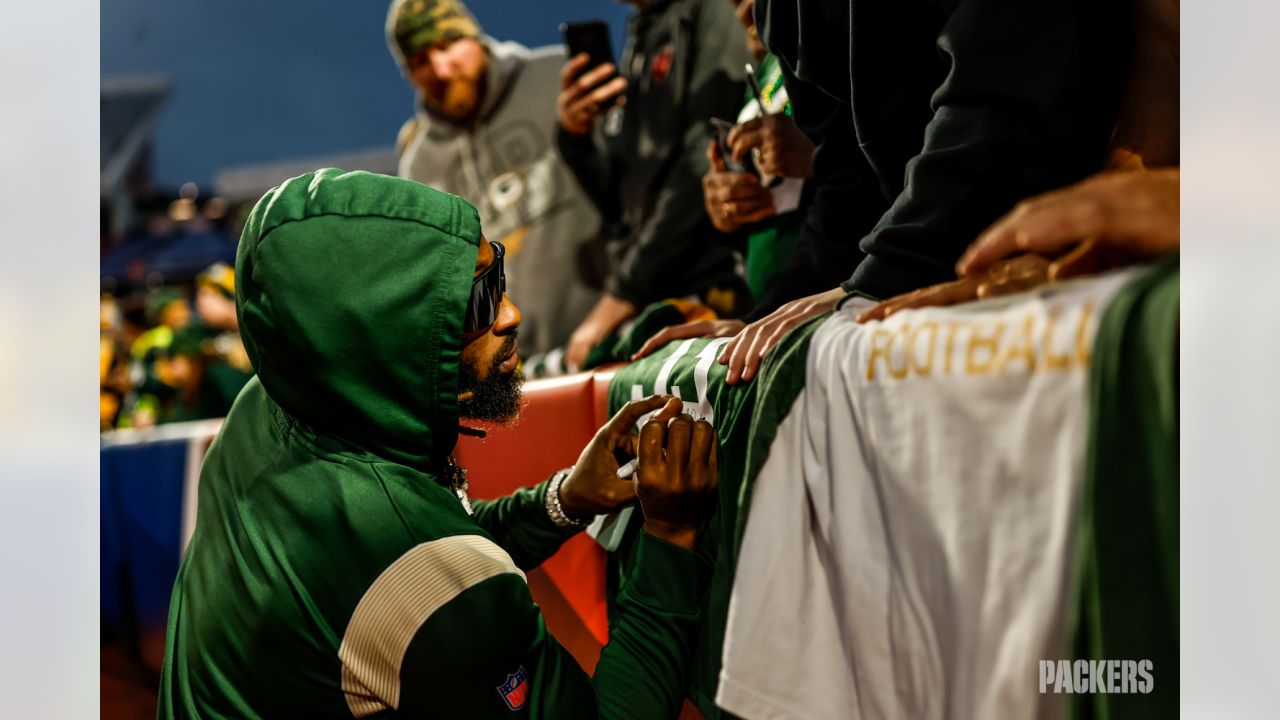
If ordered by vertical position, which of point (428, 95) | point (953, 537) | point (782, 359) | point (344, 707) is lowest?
point (344, 707)

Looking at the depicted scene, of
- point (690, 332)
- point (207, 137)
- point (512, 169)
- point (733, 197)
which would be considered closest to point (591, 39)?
point (512, 169)

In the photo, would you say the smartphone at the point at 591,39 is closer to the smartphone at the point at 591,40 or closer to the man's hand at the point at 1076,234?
the smartphone at the point at 591,40

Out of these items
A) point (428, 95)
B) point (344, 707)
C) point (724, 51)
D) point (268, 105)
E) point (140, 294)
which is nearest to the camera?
point (344, 707)

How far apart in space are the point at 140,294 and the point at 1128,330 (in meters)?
3.67

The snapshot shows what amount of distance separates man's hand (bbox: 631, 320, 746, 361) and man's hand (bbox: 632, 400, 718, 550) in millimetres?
171

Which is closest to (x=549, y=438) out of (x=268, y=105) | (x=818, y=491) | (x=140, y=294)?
(x=818, y=491)

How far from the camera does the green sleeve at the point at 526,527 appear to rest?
127 cm

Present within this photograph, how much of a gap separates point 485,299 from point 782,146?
40 cm

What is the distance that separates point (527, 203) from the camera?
185 centimetres

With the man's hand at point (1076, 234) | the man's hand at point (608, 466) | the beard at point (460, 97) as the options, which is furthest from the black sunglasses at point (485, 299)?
the beard at point (460, 97)

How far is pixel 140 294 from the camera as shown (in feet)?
12.3

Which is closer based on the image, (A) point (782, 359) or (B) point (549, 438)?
(A) point (782, 359)
